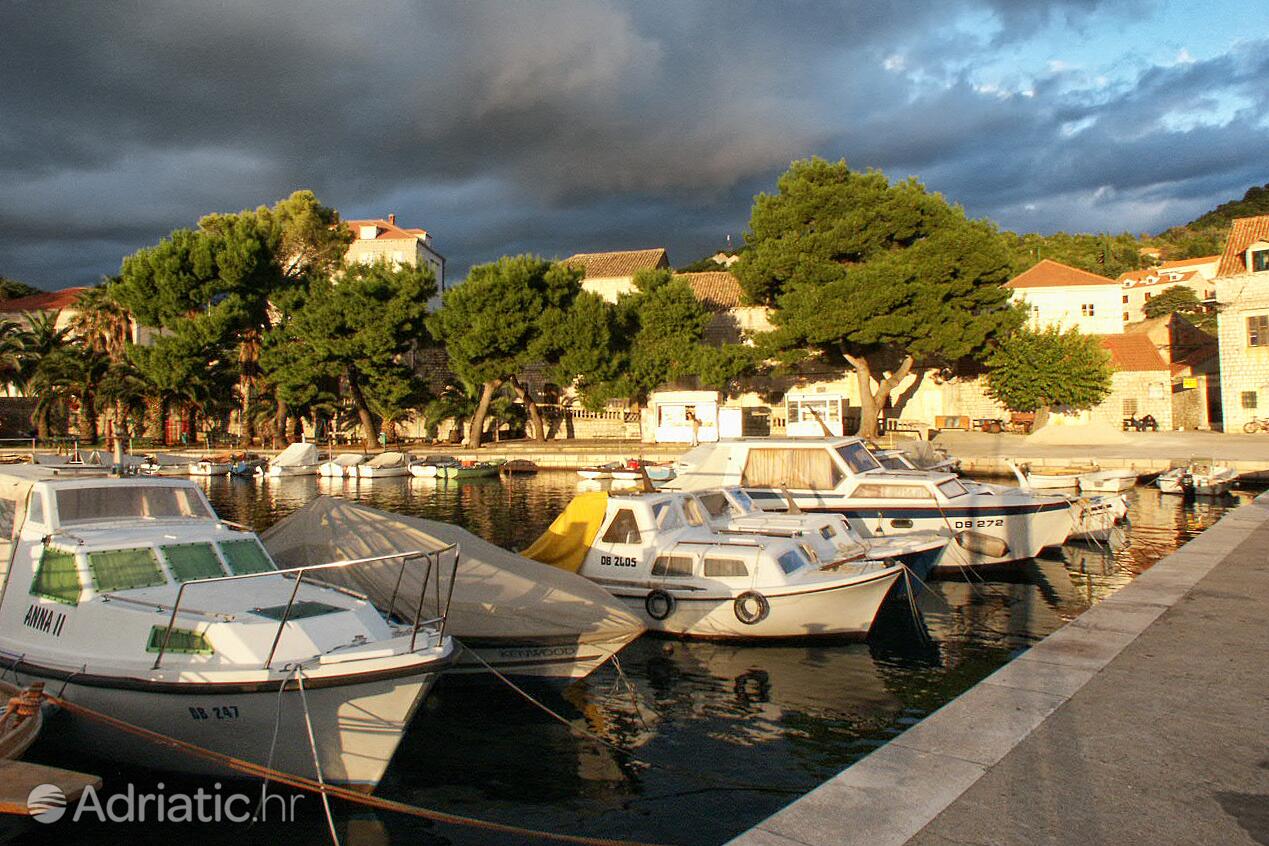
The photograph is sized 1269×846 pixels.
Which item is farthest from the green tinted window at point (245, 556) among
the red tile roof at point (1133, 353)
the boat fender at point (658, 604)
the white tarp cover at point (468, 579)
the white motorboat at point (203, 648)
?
the red tile roof at point (1133, 353)

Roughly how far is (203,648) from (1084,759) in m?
7.56

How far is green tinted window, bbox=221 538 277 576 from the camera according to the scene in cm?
993

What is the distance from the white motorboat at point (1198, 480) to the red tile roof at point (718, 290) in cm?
3642

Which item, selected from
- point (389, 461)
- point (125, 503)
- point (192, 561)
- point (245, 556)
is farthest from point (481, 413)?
point (192, 561)

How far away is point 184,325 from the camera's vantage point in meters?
54.2

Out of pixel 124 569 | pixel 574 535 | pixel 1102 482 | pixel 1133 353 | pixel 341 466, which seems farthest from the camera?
pixel 1133 353

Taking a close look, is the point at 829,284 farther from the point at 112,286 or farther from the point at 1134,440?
the point at 112,286

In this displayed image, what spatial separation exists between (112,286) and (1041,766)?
63.1 metres

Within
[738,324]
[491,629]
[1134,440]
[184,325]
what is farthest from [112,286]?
[1134,440]

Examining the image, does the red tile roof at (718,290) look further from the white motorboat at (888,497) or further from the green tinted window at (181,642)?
the green tinted window at (181,642)

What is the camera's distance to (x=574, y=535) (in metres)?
14.6

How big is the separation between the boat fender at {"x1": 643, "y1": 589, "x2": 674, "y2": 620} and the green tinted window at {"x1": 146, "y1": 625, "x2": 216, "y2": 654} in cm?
693

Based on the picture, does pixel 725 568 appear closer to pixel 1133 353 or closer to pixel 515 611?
pixel 515 611

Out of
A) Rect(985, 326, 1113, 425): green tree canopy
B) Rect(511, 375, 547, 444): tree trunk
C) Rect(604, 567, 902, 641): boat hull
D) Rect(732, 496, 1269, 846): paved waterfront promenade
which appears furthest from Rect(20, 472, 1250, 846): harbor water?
Rect(511, 375, 547, 444): tree trunk
